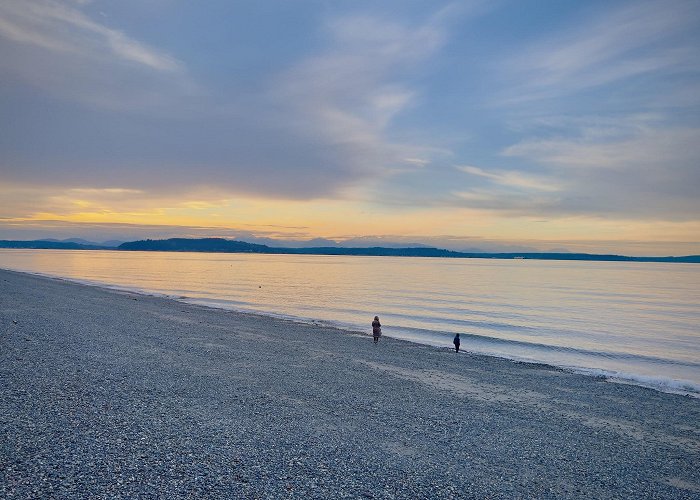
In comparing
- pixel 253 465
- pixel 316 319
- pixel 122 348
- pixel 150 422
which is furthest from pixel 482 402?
pixel 316 319

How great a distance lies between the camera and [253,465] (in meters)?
8.59

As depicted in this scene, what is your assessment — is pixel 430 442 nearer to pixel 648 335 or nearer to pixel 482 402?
pixel 482 402

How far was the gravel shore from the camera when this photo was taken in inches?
318

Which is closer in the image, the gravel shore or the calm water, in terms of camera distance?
the gravel shore

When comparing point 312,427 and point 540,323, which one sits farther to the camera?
point 540,323

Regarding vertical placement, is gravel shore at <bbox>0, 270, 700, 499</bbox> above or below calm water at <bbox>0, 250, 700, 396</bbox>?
above

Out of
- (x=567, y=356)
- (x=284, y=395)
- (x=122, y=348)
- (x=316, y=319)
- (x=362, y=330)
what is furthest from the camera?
(x=316, y=319)

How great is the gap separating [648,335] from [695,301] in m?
36.4

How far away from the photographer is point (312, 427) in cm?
1108

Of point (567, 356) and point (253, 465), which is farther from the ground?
point (253, 465)

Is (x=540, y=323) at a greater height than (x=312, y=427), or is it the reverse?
(x=312, y=427)

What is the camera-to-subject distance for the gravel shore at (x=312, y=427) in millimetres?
8070

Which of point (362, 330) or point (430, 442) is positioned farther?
point (362, 330)

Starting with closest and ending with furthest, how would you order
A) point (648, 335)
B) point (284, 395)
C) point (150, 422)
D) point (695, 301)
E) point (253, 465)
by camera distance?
point (253, 465)
point (150, 422)
point (284, 395)
point (648, 335)
point (695, 301)
